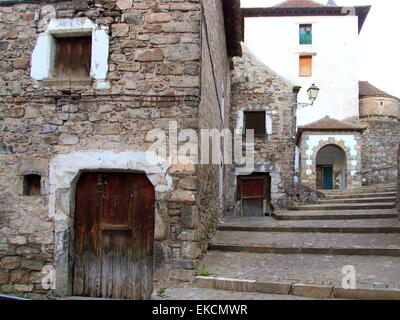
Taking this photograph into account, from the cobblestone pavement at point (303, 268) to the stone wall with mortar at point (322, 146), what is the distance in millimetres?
10641

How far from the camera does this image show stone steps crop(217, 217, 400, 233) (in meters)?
7.51

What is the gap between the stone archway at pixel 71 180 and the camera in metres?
5.30

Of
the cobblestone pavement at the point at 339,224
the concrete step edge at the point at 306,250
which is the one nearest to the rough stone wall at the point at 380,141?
the cobblestone pavement at the point at 339,224

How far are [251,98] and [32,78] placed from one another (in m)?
9.03

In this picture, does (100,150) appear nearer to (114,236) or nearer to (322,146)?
(114,236)

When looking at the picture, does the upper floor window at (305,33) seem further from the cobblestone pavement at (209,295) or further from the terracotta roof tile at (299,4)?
the cobblestone pavement at (209,295)

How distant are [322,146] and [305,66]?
6.81 metres

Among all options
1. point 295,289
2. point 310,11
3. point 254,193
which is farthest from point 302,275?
point 310,11

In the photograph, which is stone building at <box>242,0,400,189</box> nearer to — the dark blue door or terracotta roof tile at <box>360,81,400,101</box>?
terracotta roof tile at <box>360,81,400,101</box>

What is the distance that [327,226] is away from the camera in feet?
26.1

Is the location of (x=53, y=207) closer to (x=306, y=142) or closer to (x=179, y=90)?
(x=179, y=90)

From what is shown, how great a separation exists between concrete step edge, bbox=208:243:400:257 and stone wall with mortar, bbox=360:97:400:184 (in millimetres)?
15309

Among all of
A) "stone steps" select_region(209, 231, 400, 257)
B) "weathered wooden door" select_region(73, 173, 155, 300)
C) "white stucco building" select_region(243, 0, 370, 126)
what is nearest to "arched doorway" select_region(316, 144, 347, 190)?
"white stucco building" select_region(243, 0, 370, 126)

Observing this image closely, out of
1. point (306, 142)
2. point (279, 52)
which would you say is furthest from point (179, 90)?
point (279, 52)
